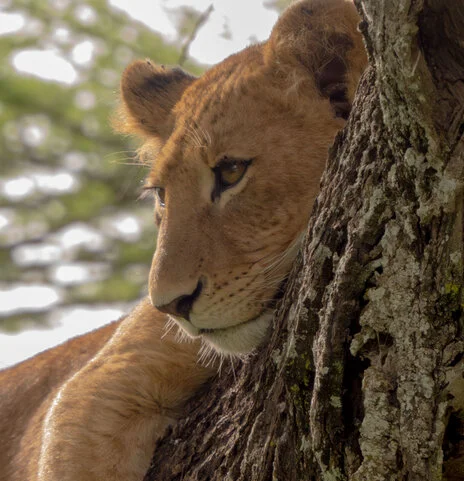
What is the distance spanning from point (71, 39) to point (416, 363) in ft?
19.3

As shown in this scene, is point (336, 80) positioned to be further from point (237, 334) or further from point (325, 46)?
point (237, 334)

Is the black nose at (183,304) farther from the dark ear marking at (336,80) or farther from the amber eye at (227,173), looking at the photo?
the dark ear marking at (336,80)

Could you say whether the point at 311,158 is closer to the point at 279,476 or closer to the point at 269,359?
the point at 269,359

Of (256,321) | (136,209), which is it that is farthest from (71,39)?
(256,321)

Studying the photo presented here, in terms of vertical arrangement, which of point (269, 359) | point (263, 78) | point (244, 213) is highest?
point (263, 78)

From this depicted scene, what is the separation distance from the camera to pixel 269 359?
2354mm

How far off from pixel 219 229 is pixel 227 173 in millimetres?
215

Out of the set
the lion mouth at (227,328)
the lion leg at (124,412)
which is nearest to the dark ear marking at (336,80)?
the lion mouth at (227,328)

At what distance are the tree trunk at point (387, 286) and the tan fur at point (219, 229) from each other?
2.19ft

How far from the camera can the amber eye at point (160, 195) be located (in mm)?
3440

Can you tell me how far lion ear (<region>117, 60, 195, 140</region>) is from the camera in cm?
405

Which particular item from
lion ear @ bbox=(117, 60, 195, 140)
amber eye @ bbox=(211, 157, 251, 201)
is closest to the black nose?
amber eye @ bbox=(211, 157, 251, 201)

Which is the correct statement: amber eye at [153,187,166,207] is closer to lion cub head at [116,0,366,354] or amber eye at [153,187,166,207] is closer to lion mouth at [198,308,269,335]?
lion cub head at [116,0,366,354]

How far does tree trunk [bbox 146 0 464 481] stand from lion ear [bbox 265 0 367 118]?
838mm
